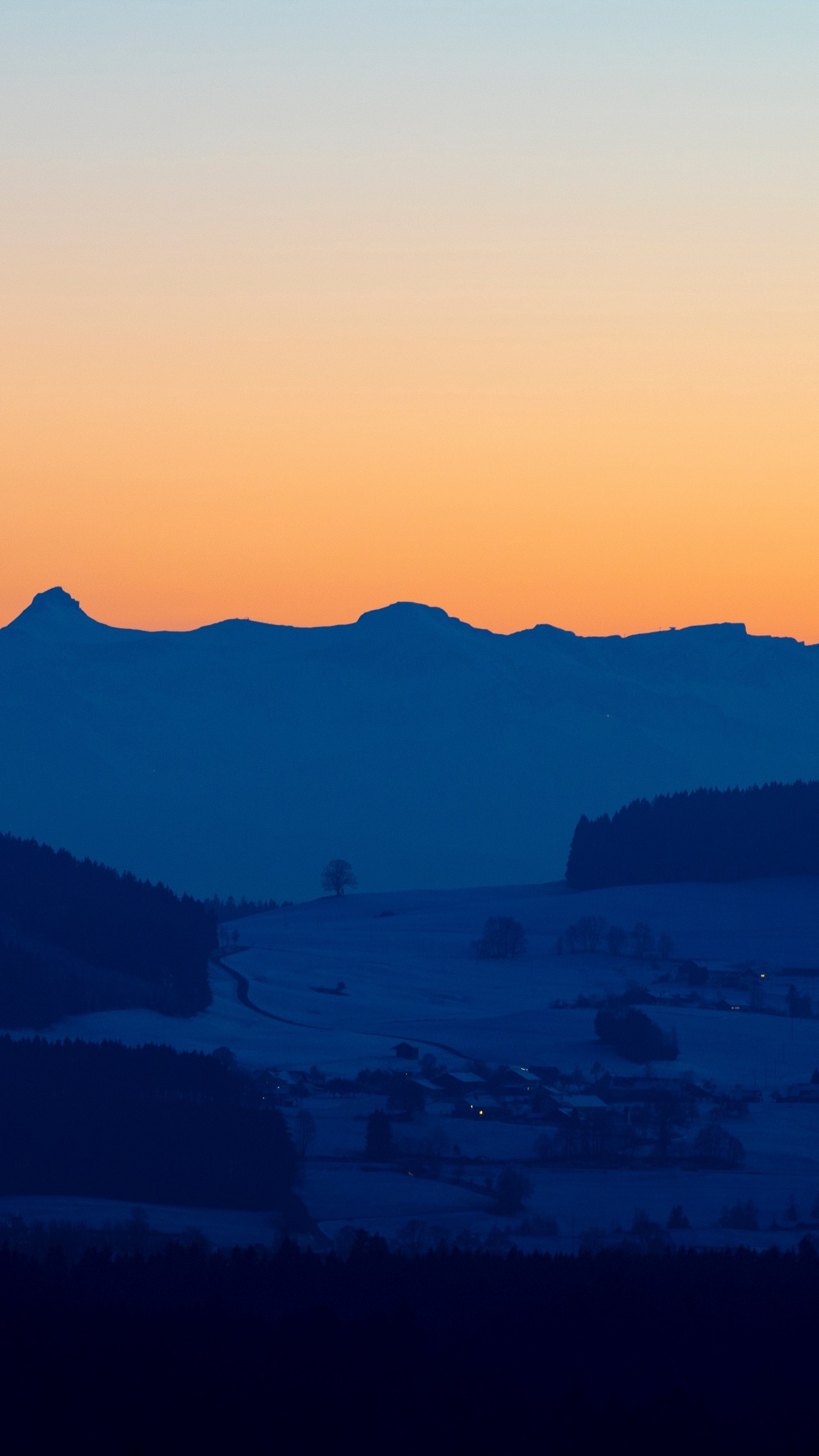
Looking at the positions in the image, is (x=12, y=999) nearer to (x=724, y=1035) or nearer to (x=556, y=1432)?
(x=724, y=1035)

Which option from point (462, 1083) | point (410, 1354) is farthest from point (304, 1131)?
point (410, 1354)

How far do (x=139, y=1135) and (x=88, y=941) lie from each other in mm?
70125

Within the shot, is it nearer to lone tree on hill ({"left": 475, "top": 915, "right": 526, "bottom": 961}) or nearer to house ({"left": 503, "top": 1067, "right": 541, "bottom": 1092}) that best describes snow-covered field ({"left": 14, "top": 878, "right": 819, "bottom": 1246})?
lone tree on hill ({"left": 475, "top": 915, "right": 526, "bottom": 961})

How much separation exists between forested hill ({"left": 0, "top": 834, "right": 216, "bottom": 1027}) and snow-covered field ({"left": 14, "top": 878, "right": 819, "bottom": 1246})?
→ 3.05 m

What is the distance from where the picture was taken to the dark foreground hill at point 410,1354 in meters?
51.6

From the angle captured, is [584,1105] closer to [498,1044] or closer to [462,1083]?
[462,1083]

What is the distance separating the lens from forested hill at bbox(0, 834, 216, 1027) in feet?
460

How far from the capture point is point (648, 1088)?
11869 centimetres

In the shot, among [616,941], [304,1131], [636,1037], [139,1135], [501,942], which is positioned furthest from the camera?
[616,941]

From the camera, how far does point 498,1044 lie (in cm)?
13562

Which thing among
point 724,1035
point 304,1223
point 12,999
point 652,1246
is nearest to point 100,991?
point 12,999

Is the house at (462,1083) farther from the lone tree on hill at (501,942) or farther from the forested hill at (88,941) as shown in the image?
the lone tree on hill at (501,942)

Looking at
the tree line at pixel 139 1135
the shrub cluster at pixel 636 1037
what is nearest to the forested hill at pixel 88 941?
the tree line at pixel 139 1135

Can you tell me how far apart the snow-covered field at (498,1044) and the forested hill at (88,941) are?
3.05 meters
